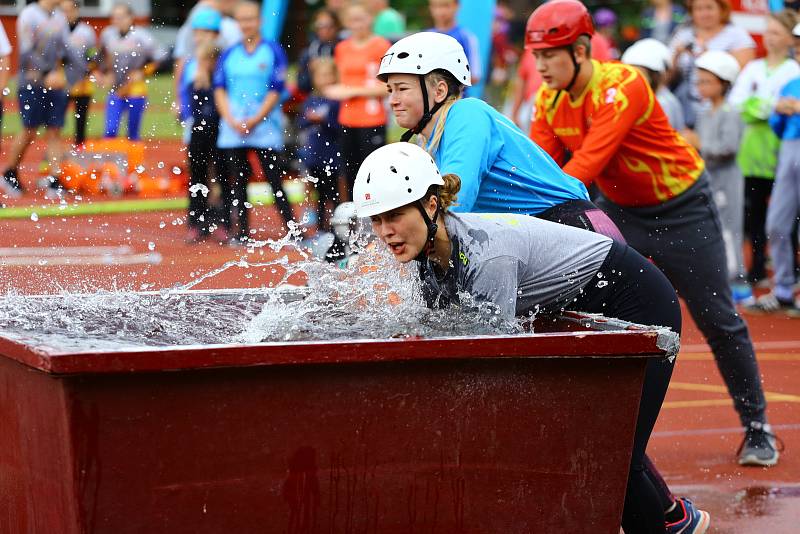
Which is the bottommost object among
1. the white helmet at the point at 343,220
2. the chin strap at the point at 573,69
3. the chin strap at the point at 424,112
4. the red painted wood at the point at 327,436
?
the red painted wood at the point at 327,436

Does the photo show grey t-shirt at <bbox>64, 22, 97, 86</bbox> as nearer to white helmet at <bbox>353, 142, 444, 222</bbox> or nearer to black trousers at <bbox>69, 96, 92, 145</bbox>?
black trousers at <bbox>69, 96, 92, 145</bbox>

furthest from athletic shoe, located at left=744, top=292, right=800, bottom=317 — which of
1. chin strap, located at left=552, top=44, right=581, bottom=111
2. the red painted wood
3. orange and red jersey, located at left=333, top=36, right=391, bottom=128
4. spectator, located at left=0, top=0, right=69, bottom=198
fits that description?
spectator, located at left=0, top=0, right=69, bottom=198

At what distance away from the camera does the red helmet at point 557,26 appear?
20.2 feet

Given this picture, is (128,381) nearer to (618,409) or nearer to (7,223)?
(618,409)

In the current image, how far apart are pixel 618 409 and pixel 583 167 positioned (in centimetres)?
212

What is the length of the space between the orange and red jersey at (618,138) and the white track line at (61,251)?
7.61 metres

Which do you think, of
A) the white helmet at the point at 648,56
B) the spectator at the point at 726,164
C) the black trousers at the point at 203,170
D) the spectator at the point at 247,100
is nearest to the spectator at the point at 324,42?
the spectator at the point at 247,100

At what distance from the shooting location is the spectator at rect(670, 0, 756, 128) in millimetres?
12523

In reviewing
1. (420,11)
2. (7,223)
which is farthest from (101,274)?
(420,11)

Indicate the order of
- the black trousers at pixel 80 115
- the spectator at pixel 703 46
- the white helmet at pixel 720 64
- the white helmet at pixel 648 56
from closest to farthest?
the white helmet at pixel 648 56, the white helmet at pixel 720 64, the spectator at pixel 703 46, the black trousers at pixel 80 115

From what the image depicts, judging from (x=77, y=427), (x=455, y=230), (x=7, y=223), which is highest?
(x=455, y=230)

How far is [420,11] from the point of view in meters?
35.2

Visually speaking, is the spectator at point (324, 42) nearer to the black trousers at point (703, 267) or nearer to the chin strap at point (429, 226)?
the black trousers at point (703, 267)

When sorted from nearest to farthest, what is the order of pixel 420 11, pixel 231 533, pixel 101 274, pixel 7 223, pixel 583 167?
pixel 231 533 < pixel 583 167 < pixel 101 274 < pixel 7 223 < pixel 420 11
